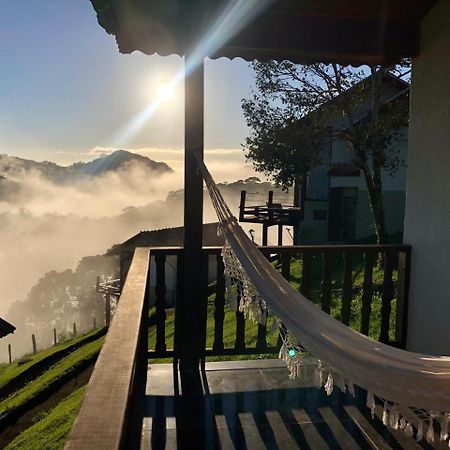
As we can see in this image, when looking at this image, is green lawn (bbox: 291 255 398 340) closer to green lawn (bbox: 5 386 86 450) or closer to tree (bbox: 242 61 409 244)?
tree (bbox: 242 61 409 244)

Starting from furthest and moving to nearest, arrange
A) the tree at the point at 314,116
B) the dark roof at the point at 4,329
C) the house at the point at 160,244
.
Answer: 1. the house at the point at 160,244
2. the tree at the point at 314,116
3. the dark roof at the point at 4,329

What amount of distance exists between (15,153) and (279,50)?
496ft

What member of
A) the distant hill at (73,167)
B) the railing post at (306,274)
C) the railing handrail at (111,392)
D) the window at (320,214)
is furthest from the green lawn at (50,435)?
the distant hill at (73,167)

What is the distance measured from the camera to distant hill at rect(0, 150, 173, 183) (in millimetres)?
122875

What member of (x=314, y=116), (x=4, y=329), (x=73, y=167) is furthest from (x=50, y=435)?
(x=73, y=167)

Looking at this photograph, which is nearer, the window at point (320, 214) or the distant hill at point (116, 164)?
the window at point (320, 214)

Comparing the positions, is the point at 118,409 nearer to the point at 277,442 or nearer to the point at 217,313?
the point at 277,442

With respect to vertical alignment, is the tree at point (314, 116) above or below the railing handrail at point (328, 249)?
above

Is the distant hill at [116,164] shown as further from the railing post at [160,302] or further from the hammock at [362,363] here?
the hammock at [362,363]

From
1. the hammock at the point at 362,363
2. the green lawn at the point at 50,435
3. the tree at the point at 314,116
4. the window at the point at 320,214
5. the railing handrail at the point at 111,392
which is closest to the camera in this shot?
the railing handrail at the point at 111,392

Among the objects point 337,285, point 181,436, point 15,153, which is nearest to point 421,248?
point 181,436

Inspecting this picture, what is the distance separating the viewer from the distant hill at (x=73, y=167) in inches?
4838

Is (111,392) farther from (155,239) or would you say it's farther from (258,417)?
(155,239)

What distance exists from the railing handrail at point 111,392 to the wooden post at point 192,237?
3.03ft
